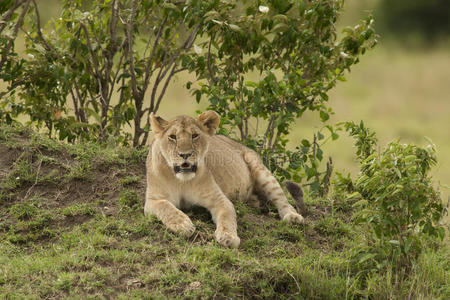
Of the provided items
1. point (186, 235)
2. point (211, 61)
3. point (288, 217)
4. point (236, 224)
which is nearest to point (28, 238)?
point (186, 235)

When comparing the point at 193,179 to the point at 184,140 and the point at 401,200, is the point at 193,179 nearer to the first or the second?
the point at 184,140

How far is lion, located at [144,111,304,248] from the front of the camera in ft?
16.4

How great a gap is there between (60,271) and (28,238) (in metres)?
0.93

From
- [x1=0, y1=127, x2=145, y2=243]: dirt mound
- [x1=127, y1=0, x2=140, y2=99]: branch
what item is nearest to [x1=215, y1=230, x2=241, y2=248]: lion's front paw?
[x1=0, y1=127, x2=145, y2=243]: dirt mound

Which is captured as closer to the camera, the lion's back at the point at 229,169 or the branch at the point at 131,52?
the lion's back at the point at 229,169

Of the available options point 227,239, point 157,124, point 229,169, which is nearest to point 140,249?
point 227,239

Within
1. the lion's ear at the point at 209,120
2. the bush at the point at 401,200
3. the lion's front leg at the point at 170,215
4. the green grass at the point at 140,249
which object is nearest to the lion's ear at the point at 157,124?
the lion's ear at the point at 209,120

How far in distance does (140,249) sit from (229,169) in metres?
1.46

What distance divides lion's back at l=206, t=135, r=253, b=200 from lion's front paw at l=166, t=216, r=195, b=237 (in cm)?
88

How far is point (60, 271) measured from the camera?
14.4 ft

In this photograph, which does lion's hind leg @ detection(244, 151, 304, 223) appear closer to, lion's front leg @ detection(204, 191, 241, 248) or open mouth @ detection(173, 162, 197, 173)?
lion's front leg @ detection(204, 191, 241, 248)

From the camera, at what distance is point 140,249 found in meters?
4.77

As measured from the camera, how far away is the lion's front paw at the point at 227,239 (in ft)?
15.8

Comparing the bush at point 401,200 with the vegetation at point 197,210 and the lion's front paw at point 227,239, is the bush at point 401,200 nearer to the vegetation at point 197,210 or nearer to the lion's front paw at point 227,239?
the vegetation at point 197,210
